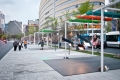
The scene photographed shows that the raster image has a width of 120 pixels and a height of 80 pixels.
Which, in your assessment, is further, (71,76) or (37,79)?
(71,76)

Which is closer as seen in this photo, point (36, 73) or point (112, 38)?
point (36, 73)

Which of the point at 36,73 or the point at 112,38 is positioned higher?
the point at 112,38

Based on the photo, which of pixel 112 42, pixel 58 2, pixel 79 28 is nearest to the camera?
pixel 79 28

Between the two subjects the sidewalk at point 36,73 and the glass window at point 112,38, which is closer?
the sidewalk at point 36,73

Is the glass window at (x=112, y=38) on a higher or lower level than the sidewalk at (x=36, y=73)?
higher

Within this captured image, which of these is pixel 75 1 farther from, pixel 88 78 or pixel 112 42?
pixel 88 78

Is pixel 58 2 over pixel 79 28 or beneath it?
over

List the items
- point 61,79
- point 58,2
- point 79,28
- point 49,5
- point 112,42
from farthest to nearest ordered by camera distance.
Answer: point 49,5, point 58,2, point 112,42, point 79,28, point 61,79

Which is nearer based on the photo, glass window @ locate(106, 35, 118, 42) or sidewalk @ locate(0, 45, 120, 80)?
sidewalk @ locate(0, 45, 120, 80)

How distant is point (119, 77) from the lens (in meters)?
6.30

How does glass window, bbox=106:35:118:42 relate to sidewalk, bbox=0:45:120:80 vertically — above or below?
above

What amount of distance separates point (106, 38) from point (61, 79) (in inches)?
958

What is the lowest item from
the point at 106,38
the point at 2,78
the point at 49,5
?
the point at 2,78

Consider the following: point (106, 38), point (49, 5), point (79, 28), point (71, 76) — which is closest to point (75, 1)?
point (49, 5)
